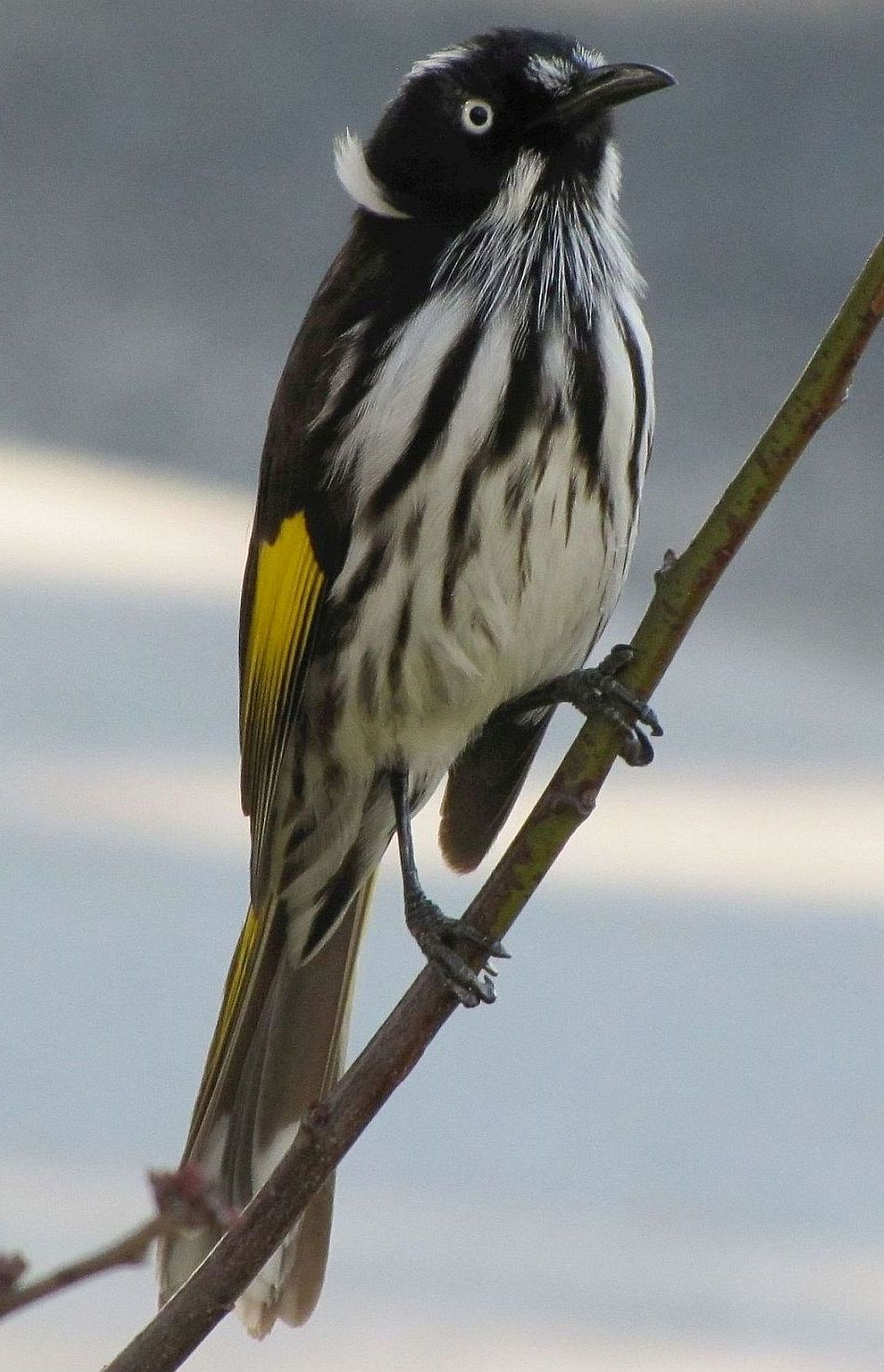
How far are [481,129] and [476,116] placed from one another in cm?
1

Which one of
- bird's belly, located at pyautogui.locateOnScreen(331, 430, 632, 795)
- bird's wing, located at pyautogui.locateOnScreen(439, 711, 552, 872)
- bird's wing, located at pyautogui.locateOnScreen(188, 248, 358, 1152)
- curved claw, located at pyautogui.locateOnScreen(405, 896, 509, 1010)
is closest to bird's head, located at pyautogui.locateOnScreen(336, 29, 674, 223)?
bird's wing, located at pyautogui.locateOnScreen(188, 248, 358, 1152)

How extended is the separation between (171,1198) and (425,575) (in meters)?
1.11

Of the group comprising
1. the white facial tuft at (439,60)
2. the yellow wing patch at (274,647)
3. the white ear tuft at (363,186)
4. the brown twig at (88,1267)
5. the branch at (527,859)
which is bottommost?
the brown twig at (88,1267)

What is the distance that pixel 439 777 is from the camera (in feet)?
6.31

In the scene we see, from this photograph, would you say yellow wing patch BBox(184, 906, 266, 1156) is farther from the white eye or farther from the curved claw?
the white eye

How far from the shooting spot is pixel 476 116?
1.66 metres

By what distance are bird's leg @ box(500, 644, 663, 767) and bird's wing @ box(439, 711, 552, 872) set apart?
214mm

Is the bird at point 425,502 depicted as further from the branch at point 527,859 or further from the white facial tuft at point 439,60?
the branch at point 527,859

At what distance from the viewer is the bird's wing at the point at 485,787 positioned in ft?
6.40

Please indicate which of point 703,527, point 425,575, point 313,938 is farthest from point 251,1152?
point 703,527

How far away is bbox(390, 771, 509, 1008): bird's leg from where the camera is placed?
→ 55.5 inches

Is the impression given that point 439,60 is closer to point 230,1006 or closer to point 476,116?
point 476,116

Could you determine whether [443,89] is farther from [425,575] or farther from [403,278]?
[425,575]

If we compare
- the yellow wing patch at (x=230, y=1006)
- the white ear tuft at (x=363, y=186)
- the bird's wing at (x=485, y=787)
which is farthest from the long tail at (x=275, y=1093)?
the white ear tuft at (x=363, y=186)
